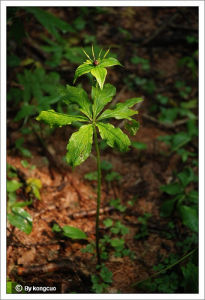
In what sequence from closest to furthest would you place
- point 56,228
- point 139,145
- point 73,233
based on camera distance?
1. point 73,233
2. point 56,228
3. point 139,145

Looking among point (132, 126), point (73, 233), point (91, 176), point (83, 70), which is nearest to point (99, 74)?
point (83, 70)

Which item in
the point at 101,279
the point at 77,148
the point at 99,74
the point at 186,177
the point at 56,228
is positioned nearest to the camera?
the point at 99,74

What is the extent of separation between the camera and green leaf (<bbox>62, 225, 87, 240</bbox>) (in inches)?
96.9

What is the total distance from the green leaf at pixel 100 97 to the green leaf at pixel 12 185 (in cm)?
131

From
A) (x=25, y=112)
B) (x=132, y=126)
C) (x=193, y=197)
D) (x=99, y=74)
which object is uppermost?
(x=25, y=112)

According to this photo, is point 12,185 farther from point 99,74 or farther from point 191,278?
point 191,278

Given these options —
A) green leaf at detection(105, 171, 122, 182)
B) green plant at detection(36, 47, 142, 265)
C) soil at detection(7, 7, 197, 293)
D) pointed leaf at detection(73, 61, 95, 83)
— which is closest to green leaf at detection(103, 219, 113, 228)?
soil at detection(7, 7, 197, 293)

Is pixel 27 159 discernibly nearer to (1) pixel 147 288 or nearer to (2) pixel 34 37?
(1) pixel 147 288

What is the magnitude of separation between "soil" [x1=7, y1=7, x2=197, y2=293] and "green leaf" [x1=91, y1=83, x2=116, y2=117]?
0.93 ft

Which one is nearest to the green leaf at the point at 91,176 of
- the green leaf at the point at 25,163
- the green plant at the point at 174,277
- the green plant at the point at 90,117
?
the green leaf at the point at 25,163

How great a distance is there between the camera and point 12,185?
2.83 m

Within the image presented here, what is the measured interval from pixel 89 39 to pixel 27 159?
2.53 meters

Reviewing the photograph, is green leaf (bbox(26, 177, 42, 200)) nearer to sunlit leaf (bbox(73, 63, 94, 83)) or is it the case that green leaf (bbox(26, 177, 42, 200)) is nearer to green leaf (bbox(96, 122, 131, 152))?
green leaf (bbox(96, 122, 131, 152))

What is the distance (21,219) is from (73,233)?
468 millimetres
